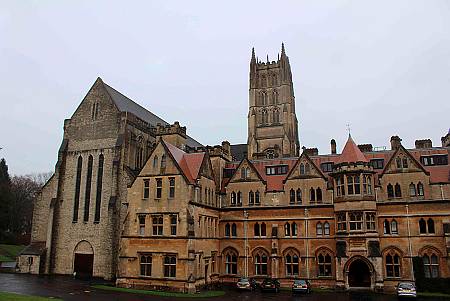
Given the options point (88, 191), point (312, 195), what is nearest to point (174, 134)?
point (88, 191)

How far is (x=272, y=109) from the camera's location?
3509 inches

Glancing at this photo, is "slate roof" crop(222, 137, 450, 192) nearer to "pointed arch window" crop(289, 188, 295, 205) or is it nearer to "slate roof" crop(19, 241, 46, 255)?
"pointed arch window" crop(289, 188, 295, 205)

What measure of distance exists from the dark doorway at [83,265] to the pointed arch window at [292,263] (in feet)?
80.7

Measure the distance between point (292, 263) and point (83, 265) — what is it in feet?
87.3

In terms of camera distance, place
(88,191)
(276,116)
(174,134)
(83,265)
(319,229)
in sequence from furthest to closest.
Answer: (276,116), (174,134), (88,191), (83,265), (319,229)

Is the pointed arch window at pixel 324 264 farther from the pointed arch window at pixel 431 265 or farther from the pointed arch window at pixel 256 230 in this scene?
the pointed arch window at pixel 431 265

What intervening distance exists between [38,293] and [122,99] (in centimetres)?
3267

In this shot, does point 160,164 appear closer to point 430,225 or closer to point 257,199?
point 257,199

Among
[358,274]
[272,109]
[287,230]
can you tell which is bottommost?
[358,274]

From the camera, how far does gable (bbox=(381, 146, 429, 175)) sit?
40594 millimetres

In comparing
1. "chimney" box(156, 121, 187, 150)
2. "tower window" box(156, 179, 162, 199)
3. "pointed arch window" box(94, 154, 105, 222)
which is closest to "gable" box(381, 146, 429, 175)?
"tower window" box(156, 179, 162, 199)

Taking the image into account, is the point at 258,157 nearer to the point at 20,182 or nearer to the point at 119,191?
the point at 119,191

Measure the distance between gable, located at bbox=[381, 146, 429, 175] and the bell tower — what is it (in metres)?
39.5

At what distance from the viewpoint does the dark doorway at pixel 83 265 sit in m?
48.2
